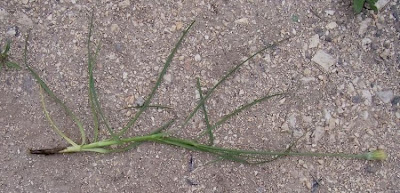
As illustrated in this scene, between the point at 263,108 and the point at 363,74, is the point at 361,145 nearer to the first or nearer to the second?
the point at 363,74

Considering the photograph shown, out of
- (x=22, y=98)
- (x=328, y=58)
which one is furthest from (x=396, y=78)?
(x=22, y=98)

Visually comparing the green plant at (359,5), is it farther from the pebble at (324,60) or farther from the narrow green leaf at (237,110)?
the narrow green leaf at (237,110)

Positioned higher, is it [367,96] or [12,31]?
[12,31]

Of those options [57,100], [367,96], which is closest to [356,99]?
[367,96]

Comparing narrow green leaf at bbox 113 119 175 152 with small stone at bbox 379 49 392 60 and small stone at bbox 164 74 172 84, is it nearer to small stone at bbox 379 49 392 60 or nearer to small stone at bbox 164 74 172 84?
small stone at bbox 164 74 172 84

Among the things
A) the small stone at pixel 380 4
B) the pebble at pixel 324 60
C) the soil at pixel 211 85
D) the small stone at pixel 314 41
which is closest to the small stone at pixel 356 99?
the soil at pixel 211 85

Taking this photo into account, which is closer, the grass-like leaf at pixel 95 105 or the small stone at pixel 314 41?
the grass-like leaf at pixel 95 105

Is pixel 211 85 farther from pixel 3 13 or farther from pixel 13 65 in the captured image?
pixel 3 13

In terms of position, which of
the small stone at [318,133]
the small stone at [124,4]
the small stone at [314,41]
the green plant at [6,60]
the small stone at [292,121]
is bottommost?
the small stone at [318,133]
